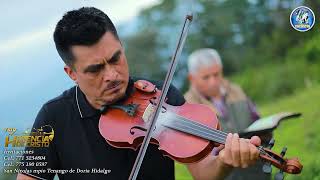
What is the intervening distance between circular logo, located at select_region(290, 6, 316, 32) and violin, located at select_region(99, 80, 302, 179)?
0.79 metres

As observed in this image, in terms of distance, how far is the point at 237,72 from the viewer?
3529mm

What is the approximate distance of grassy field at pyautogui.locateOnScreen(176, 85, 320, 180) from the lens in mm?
3367

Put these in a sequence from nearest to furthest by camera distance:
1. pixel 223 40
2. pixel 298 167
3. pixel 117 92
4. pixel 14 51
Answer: pixel 298 167
pixel 117 92
pixel 14 51
pixel 223 40

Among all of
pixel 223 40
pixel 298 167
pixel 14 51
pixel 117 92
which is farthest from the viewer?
pixel 223 40

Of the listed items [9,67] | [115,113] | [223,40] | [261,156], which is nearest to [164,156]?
[115,113]

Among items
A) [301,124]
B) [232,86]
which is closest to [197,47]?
[232,86]

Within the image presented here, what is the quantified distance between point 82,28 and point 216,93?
1264 millimetres

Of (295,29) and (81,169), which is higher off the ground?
(295,29)

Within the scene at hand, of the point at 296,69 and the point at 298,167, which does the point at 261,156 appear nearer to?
the point at 298,167

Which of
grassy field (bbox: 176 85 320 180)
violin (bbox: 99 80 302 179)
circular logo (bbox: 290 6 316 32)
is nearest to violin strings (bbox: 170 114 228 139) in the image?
violin (bbox: 99 80 302 179)

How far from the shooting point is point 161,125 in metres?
2.22

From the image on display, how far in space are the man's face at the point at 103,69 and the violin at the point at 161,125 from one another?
0.05 metres

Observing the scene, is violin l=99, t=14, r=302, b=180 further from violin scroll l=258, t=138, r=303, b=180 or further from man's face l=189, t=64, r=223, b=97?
man's face l=189, t=64, r=223, b=97

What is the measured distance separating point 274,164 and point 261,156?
43mm
